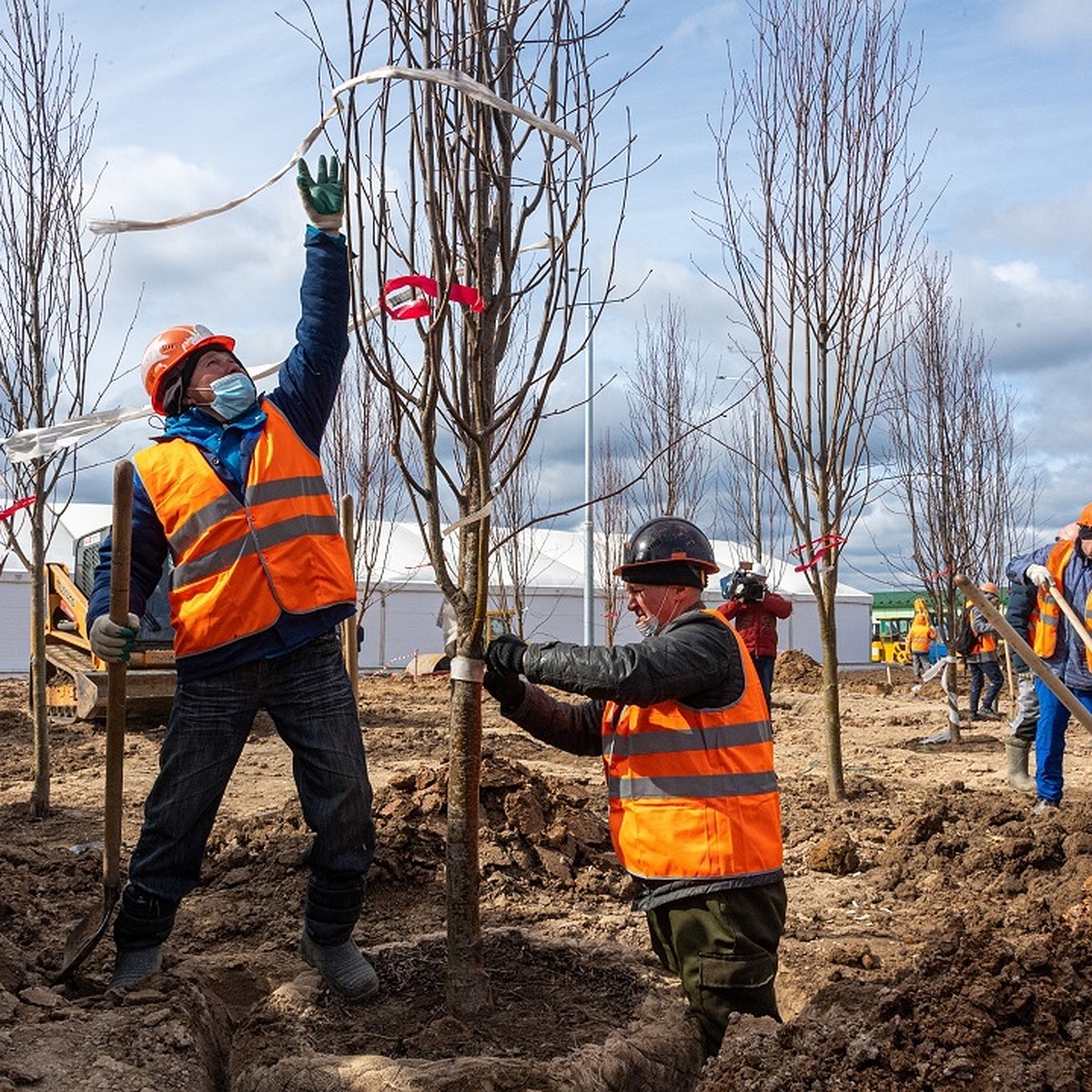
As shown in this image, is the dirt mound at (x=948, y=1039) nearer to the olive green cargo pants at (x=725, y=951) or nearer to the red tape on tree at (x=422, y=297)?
the olive green cargo pants at (x=725, y=951)

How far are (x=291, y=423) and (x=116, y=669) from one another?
949 mm

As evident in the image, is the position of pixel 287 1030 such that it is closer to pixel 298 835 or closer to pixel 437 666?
pixel 298 835

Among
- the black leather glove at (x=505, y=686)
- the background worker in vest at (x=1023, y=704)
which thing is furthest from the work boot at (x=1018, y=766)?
the black leather glove at (x=505, y=686)

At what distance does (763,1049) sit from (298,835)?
12.4ft

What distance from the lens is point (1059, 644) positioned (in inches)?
279

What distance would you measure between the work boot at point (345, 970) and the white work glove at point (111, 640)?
3.46 feet

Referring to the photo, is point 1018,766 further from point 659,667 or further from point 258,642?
point 258,642

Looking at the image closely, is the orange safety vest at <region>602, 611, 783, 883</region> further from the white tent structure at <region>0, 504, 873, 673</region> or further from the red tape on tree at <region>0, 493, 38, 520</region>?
the white tent structure at <region>0, 504, 873, 673</region>

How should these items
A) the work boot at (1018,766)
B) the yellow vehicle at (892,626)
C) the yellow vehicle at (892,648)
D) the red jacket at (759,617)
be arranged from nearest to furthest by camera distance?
1. the work boot at (1018,766)
2. the red jacket at (759,617)
3. the yellow vehicle at (892,648)
4. the yellow vehicle at (892,626)

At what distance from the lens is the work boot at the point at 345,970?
140 inches

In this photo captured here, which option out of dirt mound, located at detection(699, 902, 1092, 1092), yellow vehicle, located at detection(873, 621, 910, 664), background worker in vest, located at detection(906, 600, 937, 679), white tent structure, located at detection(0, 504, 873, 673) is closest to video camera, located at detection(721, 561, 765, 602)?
dirt mound, located at detection(699, 902, 1092, 1092)

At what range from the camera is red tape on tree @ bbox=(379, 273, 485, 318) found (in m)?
3.29

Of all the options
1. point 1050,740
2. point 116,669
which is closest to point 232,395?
point 116,669

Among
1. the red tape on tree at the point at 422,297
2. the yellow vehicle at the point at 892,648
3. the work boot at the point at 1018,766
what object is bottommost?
the yellow vehicle at the point at 892,648
